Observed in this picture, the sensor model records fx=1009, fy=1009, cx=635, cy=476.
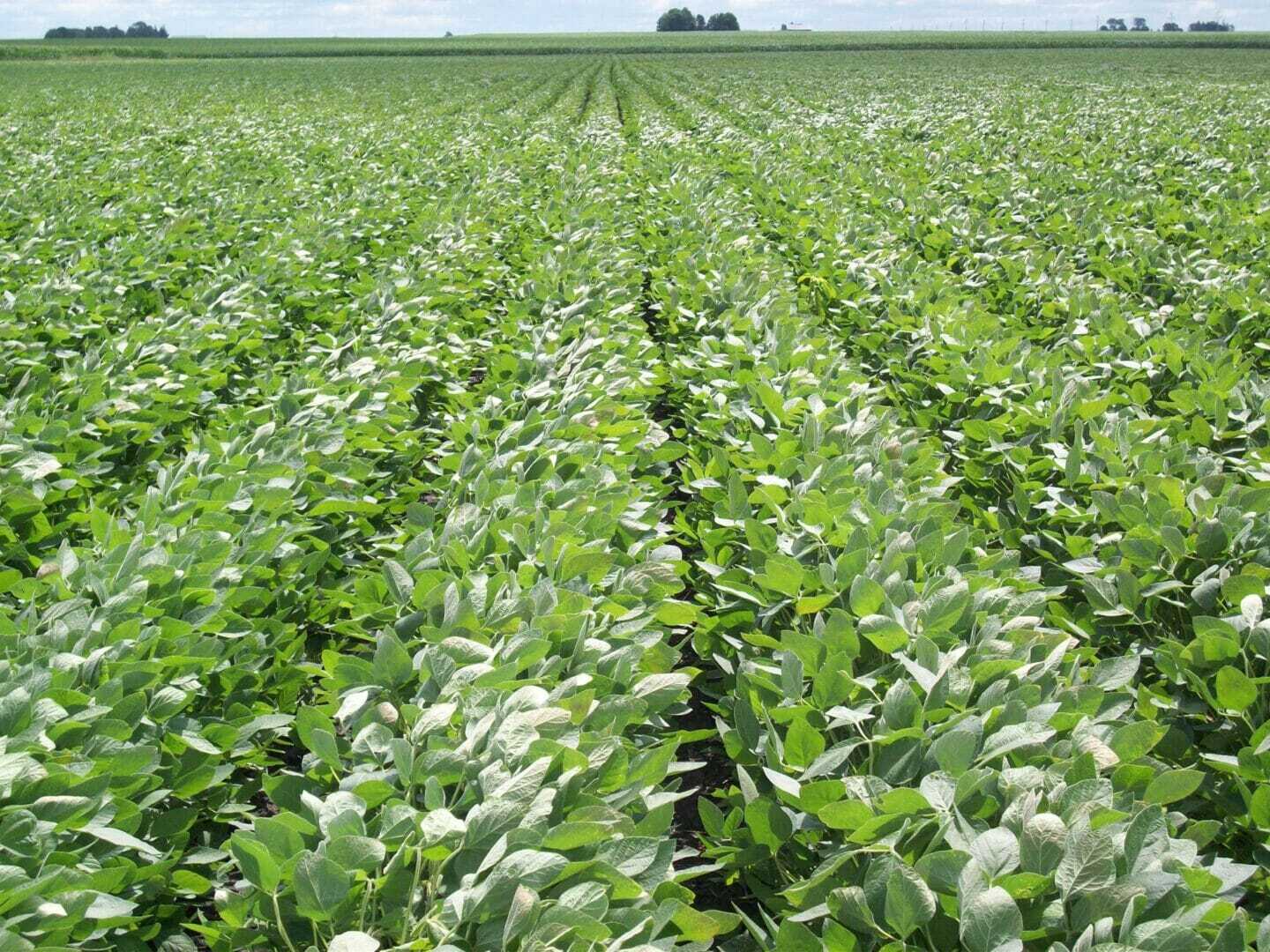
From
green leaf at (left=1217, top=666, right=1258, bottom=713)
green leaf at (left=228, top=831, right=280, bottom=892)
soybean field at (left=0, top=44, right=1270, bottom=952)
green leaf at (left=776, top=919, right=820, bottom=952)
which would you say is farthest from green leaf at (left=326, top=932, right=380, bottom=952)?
green leaf at (left=1217, top=666, right=1258, bottom=713)

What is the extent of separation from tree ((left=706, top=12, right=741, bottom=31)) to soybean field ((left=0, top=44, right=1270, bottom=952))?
118 m

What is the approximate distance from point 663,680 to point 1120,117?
20.4 metres

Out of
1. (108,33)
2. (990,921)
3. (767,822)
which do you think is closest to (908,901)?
(990,921)

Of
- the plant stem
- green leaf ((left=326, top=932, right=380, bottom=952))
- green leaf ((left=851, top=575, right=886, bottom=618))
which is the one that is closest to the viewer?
green leaf ((left=326, top=932, right=380, bottom=952))

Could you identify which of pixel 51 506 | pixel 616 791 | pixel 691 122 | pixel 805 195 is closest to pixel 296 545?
pixel 51 506

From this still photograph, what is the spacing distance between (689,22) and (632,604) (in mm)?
126454

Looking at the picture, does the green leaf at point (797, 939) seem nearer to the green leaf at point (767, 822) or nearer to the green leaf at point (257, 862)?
the green leaf at point (767, 822)

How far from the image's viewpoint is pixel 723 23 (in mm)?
116375

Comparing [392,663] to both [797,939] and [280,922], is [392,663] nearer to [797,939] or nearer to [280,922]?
[280,922]

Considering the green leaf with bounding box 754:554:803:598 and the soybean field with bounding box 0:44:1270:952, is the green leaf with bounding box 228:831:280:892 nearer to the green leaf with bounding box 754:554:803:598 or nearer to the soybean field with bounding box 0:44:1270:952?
the soybean field with bounding box 0:44:1270:952

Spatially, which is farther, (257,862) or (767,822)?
(767,822)

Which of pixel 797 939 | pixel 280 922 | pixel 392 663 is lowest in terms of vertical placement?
pixel 797 939

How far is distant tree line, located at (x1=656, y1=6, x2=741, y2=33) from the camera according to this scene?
116 m

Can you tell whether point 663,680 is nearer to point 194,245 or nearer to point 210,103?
point 194,245
